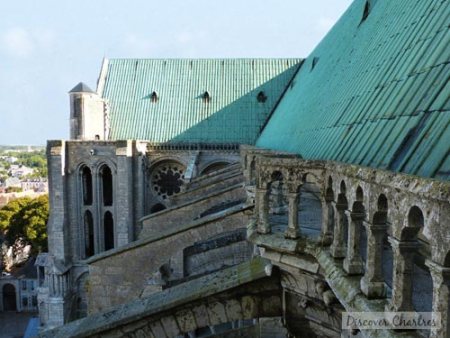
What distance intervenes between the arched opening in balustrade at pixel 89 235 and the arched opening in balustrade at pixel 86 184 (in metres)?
0.66

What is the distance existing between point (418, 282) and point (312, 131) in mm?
5497

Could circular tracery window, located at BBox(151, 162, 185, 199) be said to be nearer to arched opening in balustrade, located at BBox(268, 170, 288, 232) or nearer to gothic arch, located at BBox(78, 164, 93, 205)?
gothic arch, located at BBox(78, 164, 93, 205)

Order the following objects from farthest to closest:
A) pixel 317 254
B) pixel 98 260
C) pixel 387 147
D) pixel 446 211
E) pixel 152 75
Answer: pixel 152 75 → pixel 98 260 → pixel 387 147 → pixel 317 254 → pixel 446 211

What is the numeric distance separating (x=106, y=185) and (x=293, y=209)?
20940mm

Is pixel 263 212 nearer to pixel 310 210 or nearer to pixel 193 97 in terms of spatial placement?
pixel 310 210

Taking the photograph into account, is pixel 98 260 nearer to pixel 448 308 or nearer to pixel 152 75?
pixel 448 308

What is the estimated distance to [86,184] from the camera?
2375 cm

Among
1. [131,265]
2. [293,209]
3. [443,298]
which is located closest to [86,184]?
[131,265]

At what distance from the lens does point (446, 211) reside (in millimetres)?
2086

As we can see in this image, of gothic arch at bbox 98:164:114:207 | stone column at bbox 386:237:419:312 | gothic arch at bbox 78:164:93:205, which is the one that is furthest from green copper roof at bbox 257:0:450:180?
gothic arch at bbox 78:164:93:205

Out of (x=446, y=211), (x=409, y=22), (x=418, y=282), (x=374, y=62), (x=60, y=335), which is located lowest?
(x=60, y=335)

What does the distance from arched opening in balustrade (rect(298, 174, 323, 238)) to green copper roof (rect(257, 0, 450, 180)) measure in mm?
641

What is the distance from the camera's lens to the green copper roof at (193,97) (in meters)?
25.6

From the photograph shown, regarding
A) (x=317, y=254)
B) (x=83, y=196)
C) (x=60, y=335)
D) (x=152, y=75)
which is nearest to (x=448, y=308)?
(x=317, y=254)
